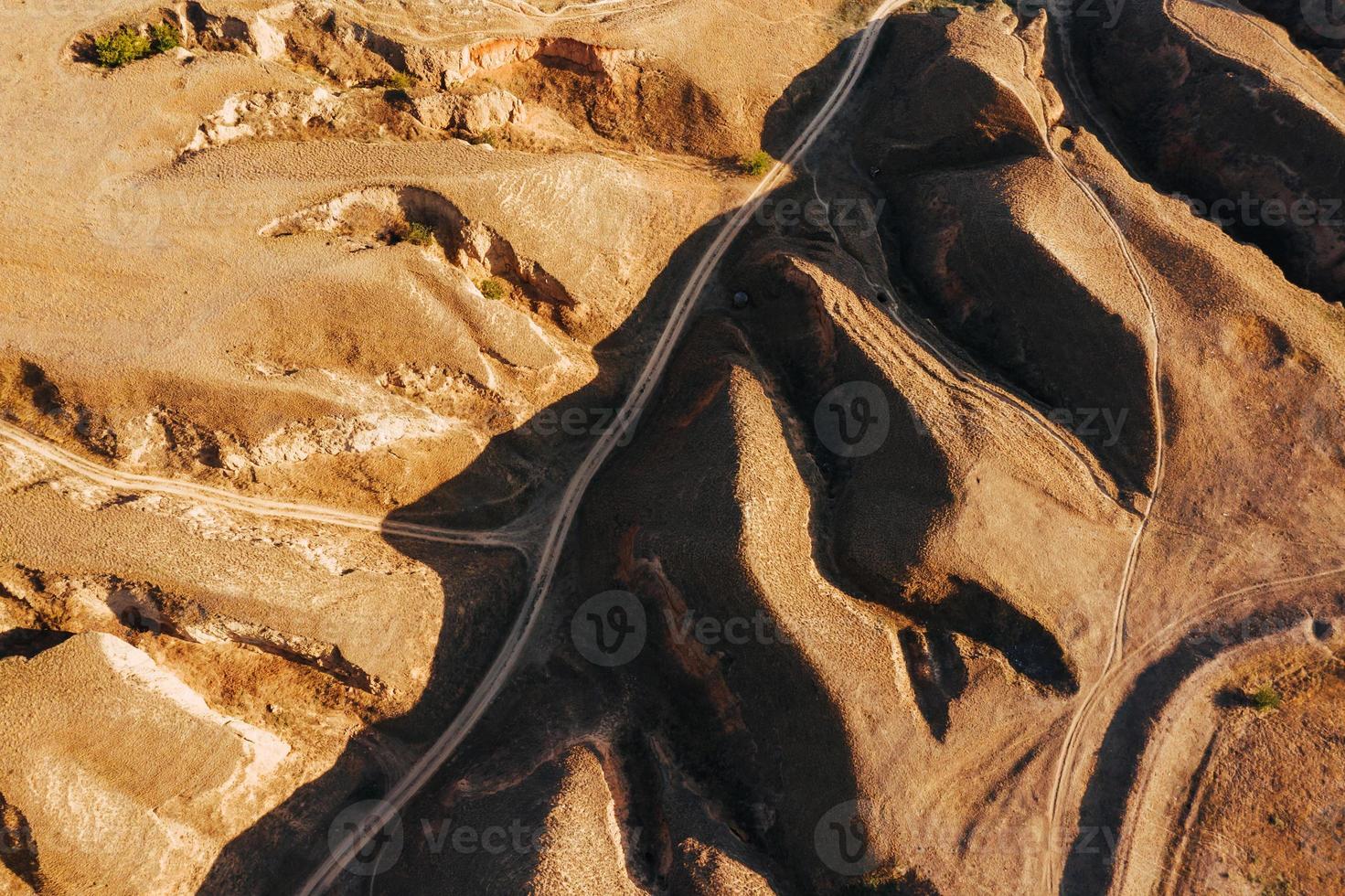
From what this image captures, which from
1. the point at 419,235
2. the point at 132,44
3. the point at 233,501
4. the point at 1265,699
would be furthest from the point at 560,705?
the point at 132,44

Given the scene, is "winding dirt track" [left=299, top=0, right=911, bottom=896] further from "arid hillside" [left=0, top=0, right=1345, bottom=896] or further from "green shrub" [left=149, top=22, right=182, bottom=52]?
"green shrub" [left=149, top=22, right=182, bottom=52]

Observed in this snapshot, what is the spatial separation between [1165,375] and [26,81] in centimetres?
5041

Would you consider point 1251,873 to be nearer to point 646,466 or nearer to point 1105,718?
point 1105,718

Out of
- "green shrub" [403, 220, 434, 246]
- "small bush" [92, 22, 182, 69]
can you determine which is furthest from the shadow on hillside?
"small bush" [92, 22, 182, 69]

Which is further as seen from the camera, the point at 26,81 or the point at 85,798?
the point at 26,81

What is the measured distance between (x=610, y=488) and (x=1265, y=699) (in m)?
29.3

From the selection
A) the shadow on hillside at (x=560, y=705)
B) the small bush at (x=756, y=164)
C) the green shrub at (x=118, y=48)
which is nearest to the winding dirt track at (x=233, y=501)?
the shadow on hillside at (x=560, y=705)

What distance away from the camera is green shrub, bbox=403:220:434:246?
3106cm

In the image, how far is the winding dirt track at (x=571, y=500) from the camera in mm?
29859

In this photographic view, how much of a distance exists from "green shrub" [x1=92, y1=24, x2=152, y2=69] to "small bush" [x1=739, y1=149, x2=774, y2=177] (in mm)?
28774

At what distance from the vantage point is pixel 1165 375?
32.1 metres

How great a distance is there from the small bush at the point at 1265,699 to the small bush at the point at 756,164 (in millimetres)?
34374

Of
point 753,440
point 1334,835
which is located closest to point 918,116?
point 753,440

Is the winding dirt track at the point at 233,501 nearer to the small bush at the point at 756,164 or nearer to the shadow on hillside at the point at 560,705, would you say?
the shadow on hillside at the point at 560,705
